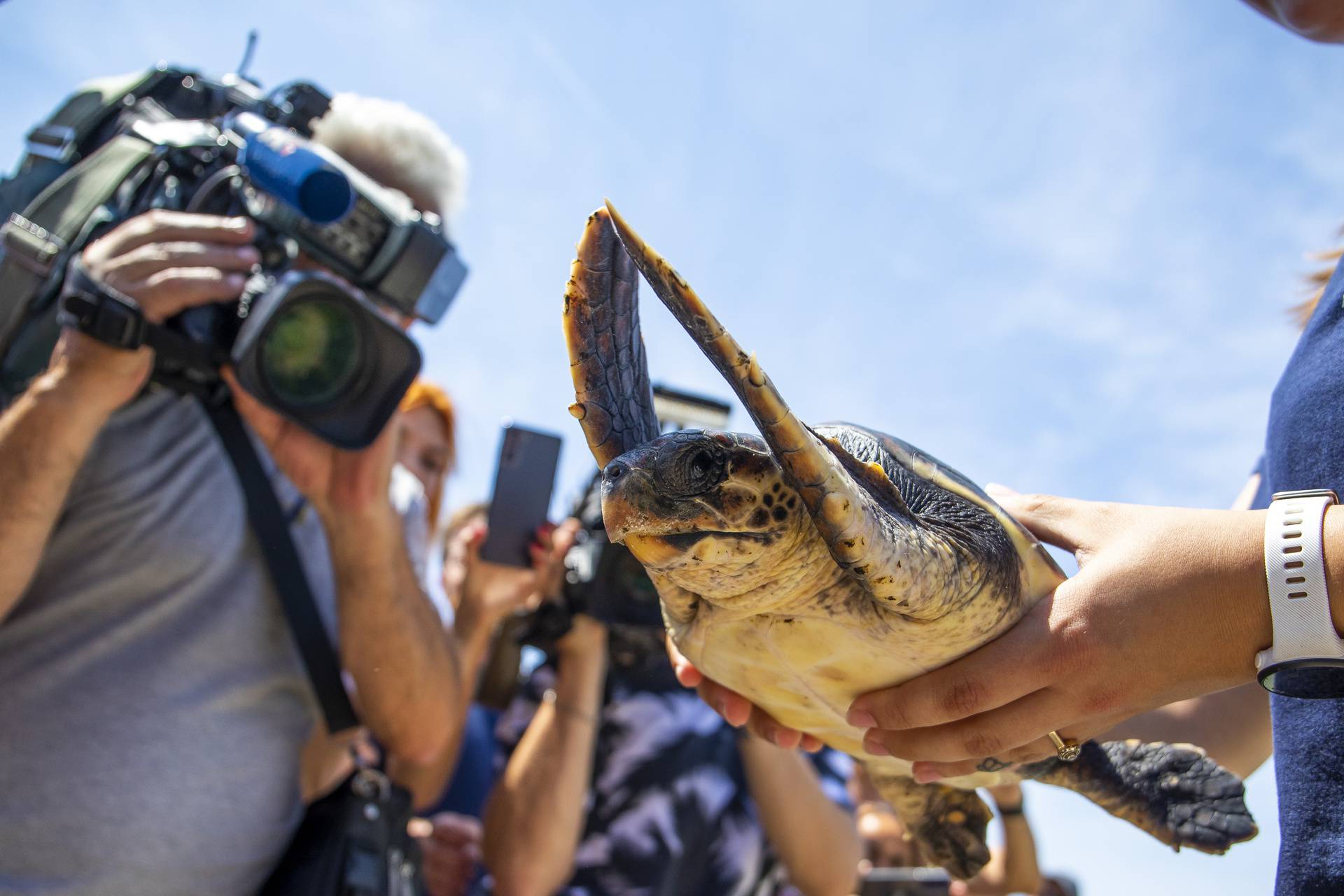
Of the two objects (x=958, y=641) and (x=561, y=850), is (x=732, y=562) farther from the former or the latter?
(x=561, y=850)

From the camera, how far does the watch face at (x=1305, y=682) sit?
87 centimetres

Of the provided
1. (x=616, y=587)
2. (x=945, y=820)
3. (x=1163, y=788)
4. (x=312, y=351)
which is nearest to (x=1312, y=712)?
(x=1163, y=788)

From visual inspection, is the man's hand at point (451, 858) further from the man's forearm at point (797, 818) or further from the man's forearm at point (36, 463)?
the man's forearm at point (36, 463)

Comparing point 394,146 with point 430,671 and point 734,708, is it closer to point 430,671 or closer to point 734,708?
point 430,671

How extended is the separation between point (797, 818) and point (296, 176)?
6.00ft

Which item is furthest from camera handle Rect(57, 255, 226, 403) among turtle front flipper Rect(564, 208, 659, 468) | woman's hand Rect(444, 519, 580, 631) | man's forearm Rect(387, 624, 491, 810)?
turtle front flipper Rect(564, 208, 659, 468)

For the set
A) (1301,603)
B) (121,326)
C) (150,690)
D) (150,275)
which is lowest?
(150,690)

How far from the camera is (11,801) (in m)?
1.47

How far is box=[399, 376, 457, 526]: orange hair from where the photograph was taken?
2.73m

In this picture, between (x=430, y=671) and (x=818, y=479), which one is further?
(x=430, y=671)

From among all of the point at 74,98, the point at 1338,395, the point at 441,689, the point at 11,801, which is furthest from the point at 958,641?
the point at 74,98

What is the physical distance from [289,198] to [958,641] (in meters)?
1.36

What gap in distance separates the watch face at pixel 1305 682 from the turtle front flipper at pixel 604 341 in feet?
2.25

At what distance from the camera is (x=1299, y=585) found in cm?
86
